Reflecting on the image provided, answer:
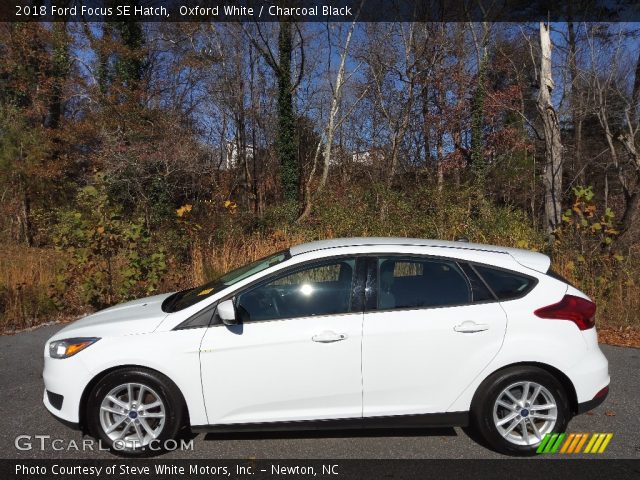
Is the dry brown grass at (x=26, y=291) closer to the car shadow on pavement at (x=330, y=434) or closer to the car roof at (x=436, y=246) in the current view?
the car shadow on pavement at (x=330, y=434)

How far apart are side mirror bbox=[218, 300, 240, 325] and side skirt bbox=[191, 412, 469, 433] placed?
725 millimetres

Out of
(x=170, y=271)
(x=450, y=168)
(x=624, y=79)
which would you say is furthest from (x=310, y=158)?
(x=170, y=271)

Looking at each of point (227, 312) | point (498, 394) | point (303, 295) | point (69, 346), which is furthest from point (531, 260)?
point (69, 346)

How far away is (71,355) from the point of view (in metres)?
3.45

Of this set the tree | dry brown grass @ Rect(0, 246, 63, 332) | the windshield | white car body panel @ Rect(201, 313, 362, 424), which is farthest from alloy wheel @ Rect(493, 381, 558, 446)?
the tree

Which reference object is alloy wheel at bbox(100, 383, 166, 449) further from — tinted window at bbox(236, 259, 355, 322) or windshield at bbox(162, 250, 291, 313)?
tinted window at bbox(236, 259, 355, 322)

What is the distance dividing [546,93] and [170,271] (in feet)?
31.1

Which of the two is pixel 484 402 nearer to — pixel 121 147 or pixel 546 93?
pixel 546 93

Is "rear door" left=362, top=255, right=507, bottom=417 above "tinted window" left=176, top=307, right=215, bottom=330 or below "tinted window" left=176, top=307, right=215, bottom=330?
below

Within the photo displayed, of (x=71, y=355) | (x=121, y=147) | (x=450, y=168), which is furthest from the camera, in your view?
(x=450, y=168)

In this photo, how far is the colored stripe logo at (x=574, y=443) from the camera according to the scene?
135 inches

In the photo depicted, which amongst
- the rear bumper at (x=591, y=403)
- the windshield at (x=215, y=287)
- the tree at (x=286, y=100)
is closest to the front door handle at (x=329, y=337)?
the windshield at (x=215, y=287)

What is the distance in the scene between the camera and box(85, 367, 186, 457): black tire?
132 inches
